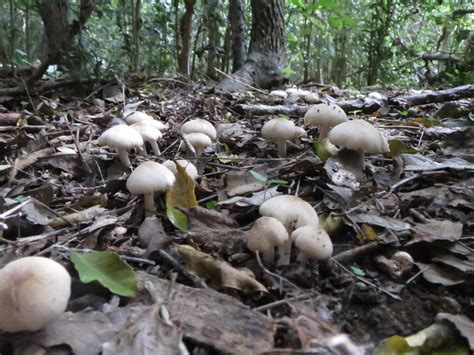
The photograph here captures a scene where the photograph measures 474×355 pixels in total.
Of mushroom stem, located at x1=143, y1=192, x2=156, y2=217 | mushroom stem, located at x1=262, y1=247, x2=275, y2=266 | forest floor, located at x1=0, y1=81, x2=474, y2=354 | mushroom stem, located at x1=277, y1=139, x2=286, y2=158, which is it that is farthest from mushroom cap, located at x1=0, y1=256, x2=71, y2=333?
mushroom stem, located at x1=277, y1=139, x2=286, y2=158

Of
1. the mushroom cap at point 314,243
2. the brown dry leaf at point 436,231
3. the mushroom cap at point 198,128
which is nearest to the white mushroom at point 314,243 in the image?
the mushroom cap at point 314,243

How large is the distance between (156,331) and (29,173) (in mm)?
2018

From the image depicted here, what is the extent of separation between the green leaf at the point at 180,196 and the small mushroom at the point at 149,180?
0.13 feet

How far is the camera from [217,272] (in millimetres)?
1630

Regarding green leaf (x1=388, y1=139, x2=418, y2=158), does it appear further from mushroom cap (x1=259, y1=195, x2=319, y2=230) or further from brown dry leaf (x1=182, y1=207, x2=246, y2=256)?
brown dry leaf (x1=182, y1=207, x2=246, y2=256)

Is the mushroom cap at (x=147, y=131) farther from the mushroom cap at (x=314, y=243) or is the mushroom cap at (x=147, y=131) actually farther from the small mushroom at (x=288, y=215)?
the mushroom cap at (x=314, y=243)

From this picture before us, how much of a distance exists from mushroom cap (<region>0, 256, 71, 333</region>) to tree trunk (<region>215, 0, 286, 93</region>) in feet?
19.2

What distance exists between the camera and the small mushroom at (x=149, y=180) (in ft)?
7.01

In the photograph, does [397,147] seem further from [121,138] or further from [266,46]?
[266,46]

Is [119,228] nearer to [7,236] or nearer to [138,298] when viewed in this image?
[7,236]

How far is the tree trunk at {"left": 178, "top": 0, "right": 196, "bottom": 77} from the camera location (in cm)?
715

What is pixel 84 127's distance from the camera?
3.91 meters

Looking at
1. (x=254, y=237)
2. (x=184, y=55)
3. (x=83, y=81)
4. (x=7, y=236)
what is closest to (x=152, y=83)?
(x=83, y=81)

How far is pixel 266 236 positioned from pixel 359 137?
1.01 m
